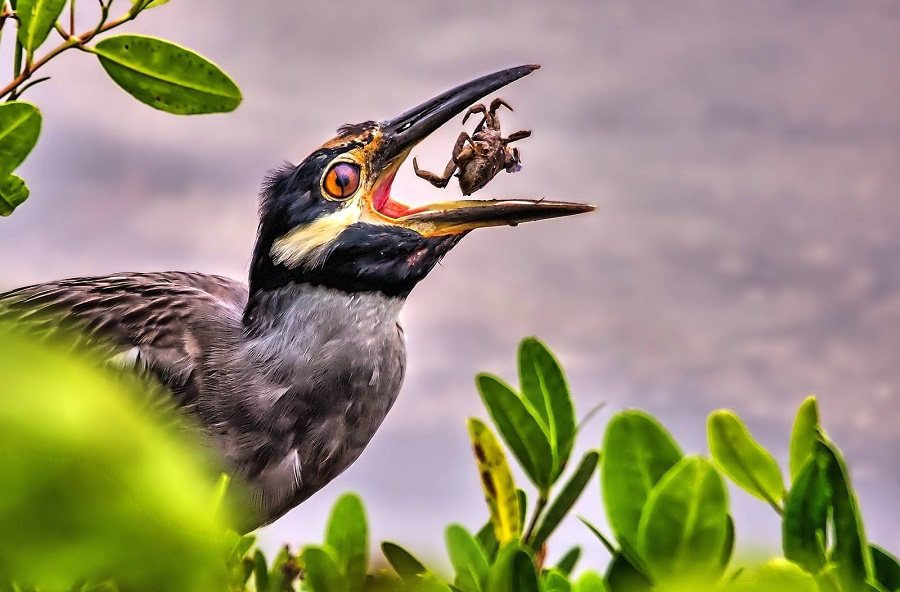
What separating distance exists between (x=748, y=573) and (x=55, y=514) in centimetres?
81

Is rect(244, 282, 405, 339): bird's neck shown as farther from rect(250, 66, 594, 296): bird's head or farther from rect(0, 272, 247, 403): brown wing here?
rect(0, 272, 247, 403): brown wing

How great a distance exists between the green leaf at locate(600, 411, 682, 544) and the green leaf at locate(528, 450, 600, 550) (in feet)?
0.83

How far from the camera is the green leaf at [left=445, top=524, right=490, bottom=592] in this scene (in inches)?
46.4

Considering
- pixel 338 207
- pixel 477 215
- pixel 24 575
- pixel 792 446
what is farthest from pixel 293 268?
pixel 24 575

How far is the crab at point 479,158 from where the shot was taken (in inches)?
156

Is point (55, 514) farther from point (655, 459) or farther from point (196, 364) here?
point (196, 364)

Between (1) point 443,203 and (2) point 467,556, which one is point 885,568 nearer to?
(2) point 467,556

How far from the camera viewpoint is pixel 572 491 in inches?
51.6

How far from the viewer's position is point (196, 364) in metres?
3.59

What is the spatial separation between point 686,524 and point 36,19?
1.24m

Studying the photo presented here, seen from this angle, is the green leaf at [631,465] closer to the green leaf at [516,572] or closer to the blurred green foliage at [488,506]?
the blurred green foliage at [488,506]

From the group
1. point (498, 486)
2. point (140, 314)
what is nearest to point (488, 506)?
point (498, 486)

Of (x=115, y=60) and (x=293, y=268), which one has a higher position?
(x=115, y=60)

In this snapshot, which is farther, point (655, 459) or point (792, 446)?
point (792, 446)
